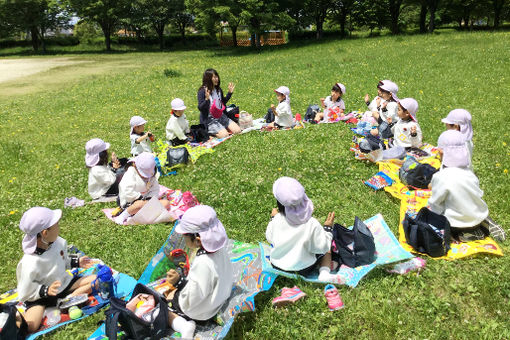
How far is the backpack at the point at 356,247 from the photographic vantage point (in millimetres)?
4688

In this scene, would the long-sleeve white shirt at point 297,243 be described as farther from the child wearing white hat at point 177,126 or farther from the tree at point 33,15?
the tree at point 33,15

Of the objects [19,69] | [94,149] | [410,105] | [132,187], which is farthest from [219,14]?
[132,187]

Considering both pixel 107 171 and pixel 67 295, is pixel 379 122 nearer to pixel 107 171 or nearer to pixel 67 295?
pixel 107 171

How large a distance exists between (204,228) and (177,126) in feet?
20.9

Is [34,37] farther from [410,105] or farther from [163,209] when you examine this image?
[410,105]

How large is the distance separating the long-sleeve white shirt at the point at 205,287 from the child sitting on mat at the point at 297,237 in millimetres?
836

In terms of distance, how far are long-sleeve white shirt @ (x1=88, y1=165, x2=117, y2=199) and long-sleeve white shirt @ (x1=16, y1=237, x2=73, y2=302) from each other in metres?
2.87

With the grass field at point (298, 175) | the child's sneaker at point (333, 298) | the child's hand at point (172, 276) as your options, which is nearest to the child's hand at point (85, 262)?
the grass field at point (298, 175)

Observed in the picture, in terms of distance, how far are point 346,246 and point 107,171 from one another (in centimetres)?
510

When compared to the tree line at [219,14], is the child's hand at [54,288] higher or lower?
lower

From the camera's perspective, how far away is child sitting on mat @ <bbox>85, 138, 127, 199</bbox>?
7.19 m

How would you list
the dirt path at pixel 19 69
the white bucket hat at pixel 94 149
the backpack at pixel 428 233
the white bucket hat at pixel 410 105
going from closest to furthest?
the backpack at pixel 428 233
the white bucket hat at pixel 94 149
the white bucket hat at pixel 410 105
the dirt path at pixel 19 69

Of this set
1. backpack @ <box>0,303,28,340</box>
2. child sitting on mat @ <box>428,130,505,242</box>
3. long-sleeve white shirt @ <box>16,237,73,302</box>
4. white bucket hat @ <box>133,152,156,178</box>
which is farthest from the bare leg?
child sitting on mat @ <box>428,130,505,242</box>

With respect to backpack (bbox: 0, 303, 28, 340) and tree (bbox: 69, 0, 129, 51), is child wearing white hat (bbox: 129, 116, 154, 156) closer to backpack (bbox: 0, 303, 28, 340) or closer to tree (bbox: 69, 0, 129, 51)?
backpack (bbox: 0, 303, 28, 340)
